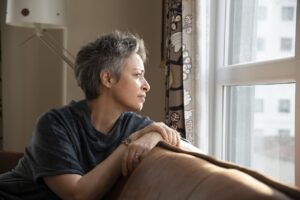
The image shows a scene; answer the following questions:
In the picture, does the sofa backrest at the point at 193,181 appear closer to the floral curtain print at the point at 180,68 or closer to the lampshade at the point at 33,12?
the floral curtain print at the point at 180,68

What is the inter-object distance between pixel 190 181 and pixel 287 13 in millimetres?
1129

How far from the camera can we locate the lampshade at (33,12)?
237 centimetres

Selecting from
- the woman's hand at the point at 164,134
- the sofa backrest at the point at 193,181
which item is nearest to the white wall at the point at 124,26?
the woman's hand at the point at 164,134

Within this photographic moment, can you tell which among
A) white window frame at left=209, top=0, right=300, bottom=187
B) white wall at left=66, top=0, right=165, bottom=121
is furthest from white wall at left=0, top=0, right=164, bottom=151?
white window frame at left=209, top=0, right=300, bottom=187

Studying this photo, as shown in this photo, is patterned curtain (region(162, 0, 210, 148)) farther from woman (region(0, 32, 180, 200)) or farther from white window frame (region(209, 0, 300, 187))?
woman (region(0, 32, 180, 200))

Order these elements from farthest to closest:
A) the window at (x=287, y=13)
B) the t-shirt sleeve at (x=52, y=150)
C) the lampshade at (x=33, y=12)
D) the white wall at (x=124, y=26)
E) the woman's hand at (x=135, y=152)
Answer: the white wall at (x=124, y=26) → the lampshade at (x=33, y=12) → the window at (x=287, y=13) → the t-shirt sleeve at (x=52, y=150) → the woman's hand at (x=135, y=152)

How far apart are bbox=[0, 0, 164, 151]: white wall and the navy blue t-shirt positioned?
130 cm

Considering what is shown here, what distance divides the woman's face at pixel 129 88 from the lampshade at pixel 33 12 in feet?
2.95

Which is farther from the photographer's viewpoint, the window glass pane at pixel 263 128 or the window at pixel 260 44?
the window at pixel 260 44

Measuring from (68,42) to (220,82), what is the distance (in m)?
1.13

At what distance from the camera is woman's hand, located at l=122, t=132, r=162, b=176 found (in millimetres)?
1359

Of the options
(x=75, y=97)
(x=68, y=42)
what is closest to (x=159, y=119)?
(x=75, y=97)

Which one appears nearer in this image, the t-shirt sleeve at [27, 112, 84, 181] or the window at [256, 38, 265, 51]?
the t-shirt sleeve at [27, 112, 84, 181]

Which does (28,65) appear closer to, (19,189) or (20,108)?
(20,108)
